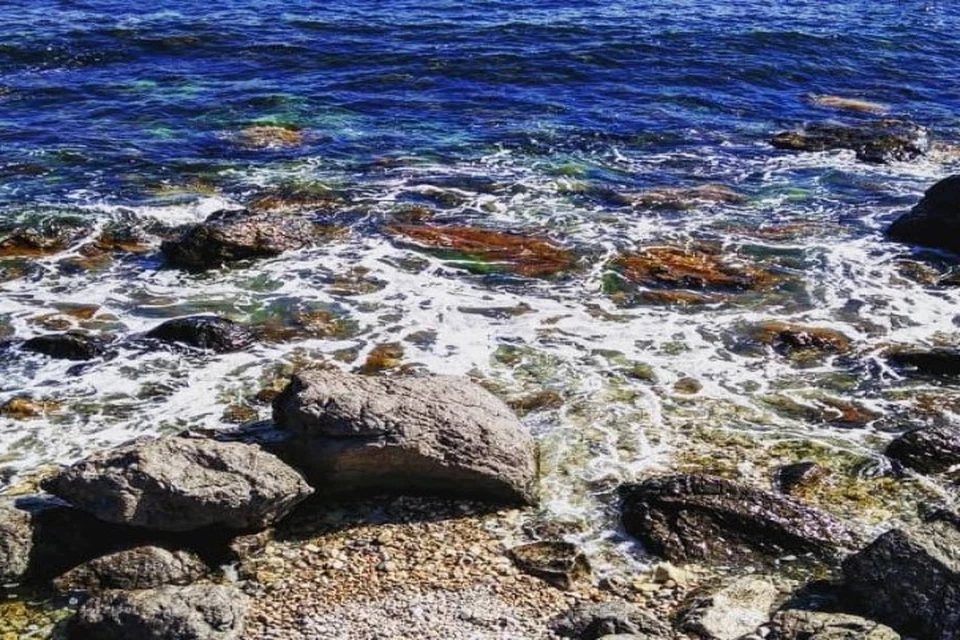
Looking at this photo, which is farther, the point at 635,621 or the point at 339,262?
the point at 339,262

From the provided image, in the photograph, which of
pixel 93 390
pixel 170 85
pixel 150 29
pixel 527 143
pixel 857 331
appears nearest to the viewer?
pixel 93 390

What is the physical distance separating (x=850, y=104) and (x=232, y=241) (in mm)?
20839

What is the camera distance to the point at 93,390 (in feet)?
48.2

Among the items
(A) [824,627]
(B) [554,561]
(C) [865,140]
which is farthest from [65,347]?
(C) [865,140]

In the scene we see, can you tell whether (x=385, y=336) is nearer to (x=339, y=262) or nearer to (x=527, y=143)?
(x=339, y=262)

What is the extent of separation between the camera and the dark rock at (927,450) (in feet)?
42.6

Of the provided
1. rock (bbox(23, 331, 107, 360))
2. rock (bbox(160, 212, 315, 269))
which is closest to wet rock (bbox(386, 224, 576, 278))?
rock (bbox(160, 212, 315, 269))

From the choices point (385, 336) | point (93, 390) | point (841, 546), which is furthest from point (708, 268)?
point (93, 390)

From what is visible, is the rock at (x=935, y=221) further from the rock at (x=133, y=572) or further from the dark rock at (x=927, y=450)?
the rock at (x=133, y=572)

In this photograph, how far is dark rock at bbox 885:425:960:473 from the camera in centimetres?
1299

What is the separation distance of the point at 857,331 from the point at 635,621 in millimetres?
9207

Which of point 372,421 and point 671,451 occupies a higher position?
point 372,421

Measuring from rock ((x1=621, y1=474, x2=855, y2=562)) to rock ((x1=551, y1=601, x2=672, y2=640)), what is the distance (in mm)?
1414

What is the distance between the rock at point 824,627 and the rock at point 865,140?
66.0 feet
